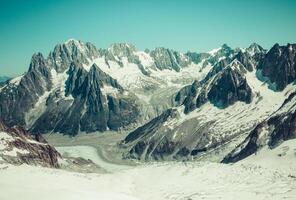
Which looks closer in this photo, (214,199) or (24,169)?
(214,199)

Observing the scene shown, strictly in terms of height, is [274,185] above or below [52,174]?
below

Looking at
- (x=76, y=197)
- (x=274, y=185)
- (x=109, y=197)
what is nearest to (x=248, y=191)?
(x=274, y=185)

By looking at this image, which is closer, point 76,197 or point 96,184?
point 76,197

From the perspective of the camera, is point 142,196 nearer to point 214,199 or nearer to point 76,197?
point 214,199

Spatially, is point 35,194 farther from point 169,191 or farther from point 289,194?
point 289,194

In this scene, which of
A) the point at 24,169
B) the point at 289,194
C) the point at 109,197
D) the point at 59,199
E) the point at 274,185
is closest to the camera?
the point at 59,199

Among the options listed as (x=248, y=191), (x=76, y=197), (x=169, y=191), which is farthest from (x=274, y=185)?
(x=76, y=197)

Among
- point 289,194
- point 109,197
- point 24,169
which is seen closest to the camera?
point 109,197

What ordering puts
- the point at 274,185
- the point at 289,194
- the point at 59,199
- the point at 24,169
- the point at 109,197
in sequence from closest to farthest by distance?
the point at 59,199, the point at 109,197, the point at 289,194, the point at 274,185, the point at 24,169

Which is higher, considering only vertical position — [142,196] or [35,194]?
[35,194]
